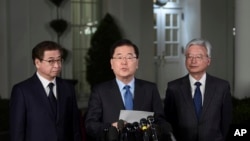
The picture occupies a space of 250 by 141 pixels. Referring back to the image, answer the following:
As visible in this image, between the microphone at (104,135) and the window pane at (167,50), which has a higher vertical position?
the window pane at (167,50)

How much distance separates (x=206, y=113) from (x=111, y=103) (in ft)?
2.82

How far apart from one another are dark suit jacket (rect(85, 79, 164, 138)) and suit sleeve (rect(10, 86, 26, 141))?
528mm

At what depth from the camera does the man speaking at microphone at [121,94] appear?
2707mm

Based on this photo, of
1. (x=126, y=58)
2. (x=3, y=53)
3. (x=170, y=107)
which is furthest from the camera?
(x=3, y=53)

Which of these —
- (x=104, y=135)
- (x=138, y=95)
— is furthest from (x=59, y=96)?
(x=104, y=135)

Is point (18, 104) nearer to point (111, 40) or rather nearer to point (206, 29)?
point (111, 40)

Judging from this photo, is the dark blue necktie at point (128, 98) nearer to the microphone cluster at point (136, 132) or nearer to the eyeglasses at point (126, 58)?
the eyeglasses at point (126, 58)

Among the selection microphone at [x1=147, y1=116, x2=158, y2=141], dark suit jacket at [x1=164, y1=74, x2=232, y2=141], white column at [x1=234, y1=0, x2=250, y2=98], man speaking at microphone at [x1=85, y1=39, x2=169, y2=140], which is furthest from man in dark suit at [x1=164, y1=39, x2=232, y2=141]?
white column at [x1=234, y1=0, x2=250, y2=98]

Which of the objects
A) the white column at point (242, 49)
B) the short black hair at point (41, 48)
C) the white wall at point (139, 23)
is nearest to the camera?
the short black hair at point (41, 48)

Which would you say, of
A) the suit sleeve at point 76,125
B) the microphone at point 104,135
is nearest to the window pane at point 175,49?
the suit sleeve at point 76,125

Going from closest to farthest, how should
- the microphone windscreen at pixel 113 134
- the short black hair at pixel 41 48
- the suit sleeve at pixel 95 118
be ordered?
the microphone windscreen at pixel 113 134 < the suit sleeve at pixel 95 118 < the short black hair at pixel 41 48

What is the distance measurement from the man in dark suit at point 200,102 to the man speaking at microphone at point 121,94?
0.52 meters

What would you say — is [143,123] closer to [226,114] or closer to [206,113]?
[206,113]

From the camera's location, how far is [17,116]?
3.04 metres
